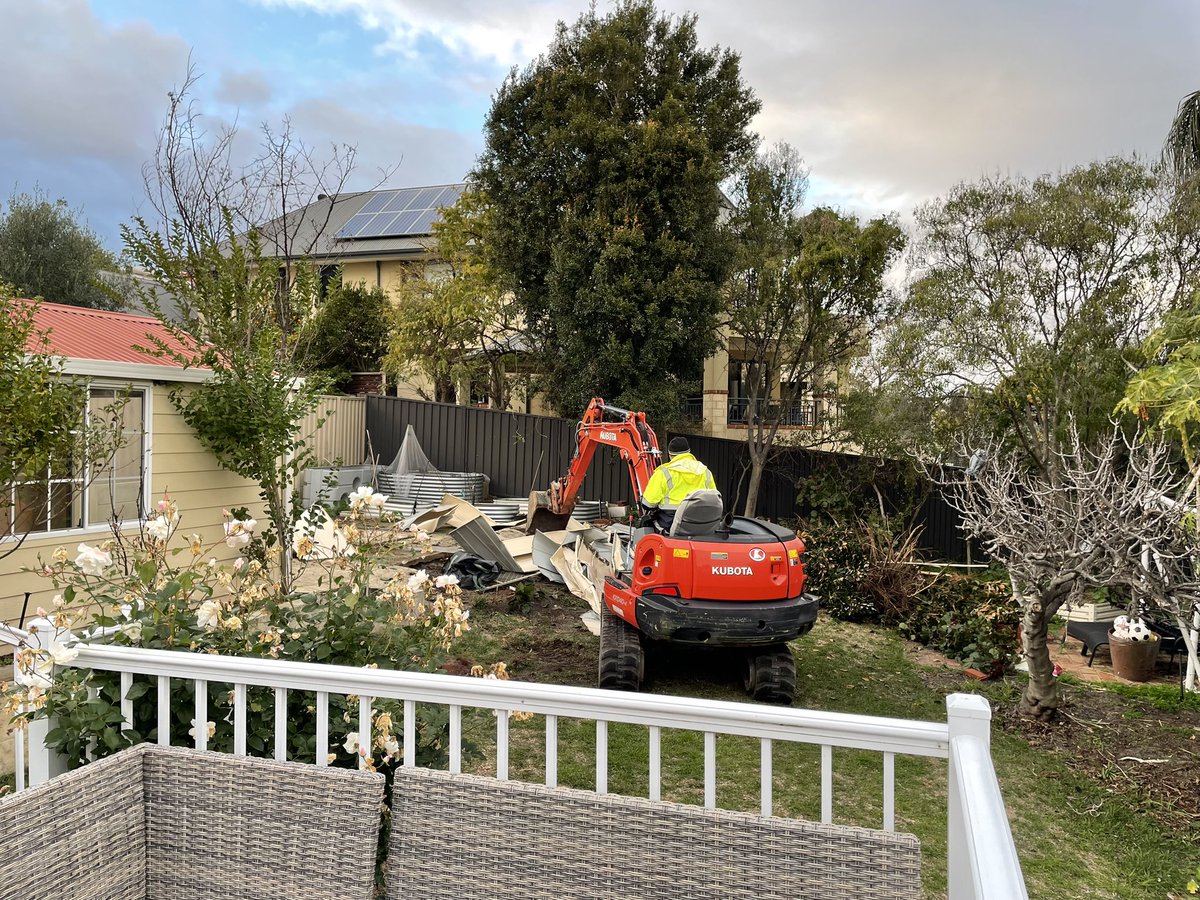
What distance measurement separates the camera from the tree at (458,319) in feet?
55.2

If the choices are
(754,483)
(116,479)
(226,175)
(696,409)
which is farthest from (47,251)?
(754,483)

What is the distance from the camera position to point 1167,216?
37.6 ft

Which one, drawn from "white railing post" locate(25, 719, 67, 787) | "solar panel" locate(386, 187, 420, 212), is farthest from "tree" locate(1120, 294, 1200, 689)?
"solar panel" locate(386, 187, 420, 212)

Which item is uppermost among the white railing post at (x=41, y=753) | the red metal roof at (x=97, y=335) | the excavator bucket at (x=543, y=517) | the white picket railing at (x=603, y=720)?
the red metal roof at (x=97, y=335)

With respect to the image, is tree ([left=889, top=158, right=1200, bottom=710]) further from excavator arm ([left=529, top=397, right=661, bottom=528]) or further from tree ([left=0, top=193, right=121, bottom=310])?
tree ([left=0, top=193, right=121, bottom=310])

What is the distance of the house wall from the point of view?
22.3 ft

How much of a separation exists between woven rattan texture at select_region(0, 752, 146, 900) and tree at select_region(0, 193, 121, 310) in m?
18.6

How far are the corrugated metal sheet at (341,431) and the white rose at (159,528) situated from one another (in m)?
13.5

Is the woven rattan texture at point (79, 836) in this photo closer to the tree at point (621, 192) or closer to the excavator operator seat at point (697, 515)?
the excavator operator seat at point (697, 515)

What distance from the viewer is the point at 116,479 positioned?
7.67 meters

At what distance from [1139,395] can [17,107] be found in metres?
15.2

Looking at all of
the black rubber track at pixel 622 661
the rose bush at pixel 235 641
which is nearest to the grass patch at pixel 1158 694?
the black rubber track at pixel 622 661

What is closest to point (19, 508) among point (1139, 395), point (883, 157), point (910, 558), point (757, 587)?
point (757, 587)

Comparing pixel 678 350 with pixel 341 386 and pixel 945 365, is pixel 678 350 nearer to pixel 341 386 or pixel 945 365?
pixel 945 365
